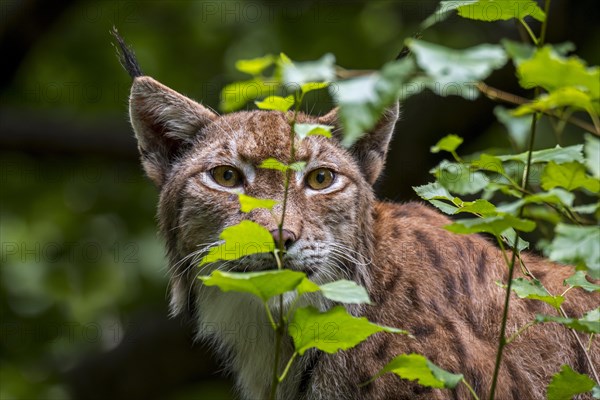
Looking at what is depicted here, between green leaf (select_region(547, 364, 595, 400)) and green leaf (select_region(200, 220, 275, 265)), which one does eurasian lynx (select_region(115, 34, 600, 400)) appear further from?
green leaf (select_region(547, 364, 595, 400))

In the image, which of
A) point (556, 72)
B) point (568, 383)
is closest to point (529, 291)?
point (568, 383)

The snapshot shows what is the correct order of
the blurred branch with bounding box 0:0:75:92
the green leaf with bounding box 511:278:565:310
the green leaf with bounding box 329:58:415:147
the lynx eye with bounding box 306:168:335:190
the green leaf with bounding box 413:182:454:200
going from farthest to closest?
the blurred branch with bounding box 0:0:75:92 → the lynx eye with bounding box 306:168:335:190 → the green leaf with bounding box 413:182:454:200 → the green leaf with bounding box 511:278:565:310 → the green leaf with bounding box 329:58:415:147

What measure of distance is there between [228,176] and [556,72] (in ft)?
10.3

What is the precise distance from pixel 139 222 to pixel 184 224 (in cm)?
623

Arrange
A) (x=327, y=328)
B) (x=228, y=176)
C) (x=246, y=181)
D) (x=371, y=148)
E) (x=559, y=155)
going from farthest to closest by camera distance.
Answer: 1. (x=371, y=148)
2. (x=228, y=176)
3. (x=246, y=181)
4. (x=327, y=328)
5. (x=559, y=155)

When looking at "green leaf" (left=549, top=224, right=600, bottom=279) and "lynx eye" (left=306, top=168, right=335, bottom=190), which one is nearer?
"green leaf" (left=549, top=224, right=600, bottom=279)

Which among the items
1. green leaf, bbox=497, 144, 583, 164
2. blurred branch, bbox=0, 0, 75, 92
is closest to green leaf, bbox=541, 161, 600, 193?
green leaf, bbox=497, 144, 583, 164

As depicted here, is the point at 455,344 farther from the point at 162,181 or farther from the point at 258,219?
the point at 162,181

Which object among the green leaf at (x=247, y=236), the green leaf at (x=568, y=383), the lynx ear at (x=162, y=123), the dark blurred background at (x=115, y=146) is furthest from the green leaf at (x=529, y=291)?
the dark blurred background at (x=115, y=146)

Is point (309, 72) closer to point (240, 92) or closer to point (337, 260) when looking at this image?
point (240, 92)

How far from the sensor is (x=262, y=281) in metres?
3.26

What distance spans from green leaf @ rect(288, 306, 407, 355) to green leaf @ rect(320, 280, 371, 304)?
12 centimetres

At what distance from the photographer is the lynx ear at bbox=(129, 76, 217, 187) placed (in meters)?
5.98

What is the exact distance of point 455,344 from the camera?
5199 mm
